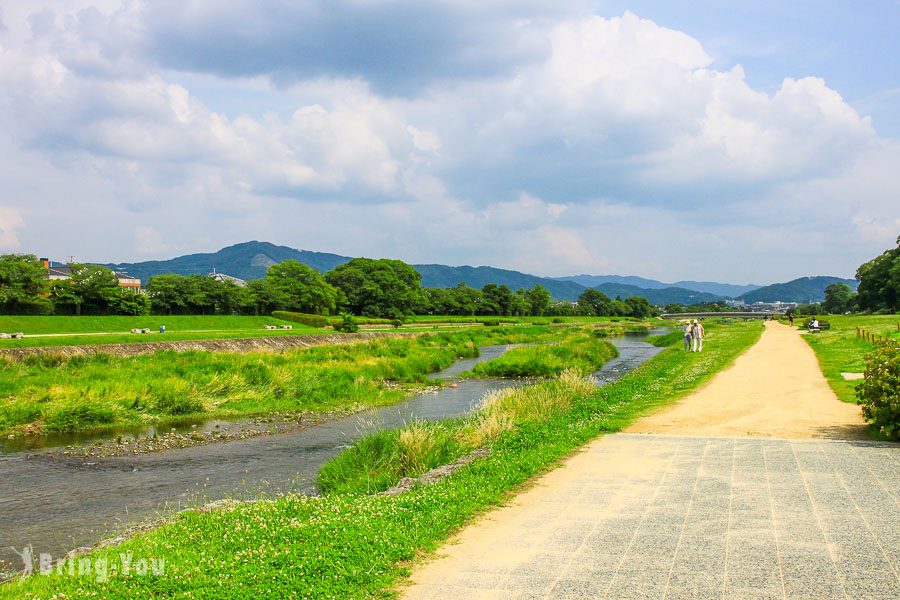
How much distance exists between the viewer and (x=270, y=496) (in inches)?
447

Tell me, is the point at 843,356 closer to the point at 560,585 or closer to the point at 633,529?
the point at 633,529

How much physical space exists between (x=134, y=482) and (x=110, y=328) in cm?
4053

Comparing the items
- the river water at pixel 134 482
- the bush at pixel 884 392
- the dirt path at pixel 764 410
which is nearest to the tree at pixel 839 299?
the dirt path at pixel 764 410

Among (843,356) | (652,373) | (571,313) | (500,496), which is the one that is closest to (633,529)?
Result: (500,496)

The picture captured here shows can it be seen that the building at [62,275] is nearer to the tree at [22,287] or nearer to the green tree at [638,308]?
the tree at [22,287]

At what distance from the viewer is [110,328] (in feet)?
159

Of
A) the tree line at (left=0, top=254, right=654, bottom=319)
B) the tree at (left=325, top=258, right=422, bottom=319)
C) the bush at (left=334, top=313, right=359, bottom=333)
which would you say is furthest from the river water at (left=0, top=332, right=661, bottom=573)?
the tree at (left=325, top=258, right=422, bottom=319)

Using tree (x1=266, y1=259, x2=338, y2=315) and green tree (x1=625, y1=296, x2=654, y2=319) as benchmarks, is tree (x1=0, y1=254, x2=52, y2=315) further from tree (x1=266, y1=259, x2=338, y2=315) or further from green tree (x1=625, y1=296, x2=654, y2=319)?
green tree (x1=625, y1=296, x2=654, y2=319)

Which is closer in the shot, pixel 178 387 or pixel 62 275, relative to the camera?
pixel 178 387

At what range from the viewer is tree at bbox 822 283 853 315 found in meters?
129

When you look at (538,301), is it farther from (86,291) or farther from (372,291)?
(86,291)

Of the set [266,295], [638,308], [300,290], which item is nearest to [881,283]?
[300,290]

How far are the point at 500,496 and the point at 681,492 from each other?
238cm

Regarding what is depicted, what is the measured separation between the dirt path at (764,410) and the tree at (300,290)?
64.2 metres
